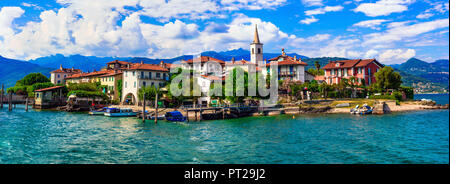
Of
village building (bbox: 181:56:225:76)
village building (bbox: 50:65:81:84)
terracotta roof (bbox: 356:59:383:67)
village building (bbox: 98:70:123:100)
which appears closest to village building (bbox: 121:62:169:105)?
village building (bbox: 98:70:123:100)

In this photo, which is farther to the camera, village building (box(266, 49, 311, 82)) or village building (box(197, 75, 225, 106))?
village building (box(266, 49, 311, 82))

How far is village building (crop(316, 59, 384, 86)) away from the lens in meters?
79.8

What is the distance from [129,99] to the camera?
243 feet

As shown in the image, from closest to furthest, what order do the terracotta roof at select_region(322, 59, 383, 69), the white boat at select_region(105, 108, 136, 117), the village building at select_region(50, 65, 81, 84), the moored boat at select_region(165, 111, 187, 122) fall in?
Result: the moored boat at select_region(165, 111, 187, 122) < the white boat at select_region(105, 108, 136, 117) < the terracotta roof at select_region(322, 59, 383, 69) < the village building at select_region(50, 65, 81, 84)

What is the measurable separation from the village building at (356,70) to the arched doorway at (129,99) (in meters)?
58.9

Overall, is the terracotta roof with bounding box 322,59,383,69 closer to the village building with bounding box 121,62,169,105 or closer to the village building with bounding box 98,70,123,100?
the village building with bounding box 121,62,169,105

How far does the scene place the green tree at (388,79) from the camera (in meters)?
71.1

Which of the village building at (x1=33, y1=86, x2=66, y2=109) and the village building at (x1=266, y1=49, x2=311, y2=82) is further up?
the village building at (x1=266, y1=49, x2=311, y2=82)

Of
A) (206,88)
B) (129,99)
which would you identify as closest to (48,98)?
(129,99)

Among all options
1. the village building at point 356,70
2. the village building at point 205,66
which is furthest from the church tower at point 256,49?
the village building at point 356,70

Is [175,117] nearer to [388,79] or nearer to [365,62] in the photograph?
[388,79]

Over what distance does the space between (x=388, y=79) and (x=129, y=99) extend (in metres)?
70.5

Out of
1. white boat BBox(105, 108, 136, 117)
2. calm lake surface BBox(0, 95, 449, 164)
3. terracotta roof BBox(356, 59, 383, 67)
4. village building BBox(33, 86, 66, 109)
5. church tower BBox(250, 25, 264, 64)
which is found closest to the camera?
calm lake surface BBox(0, 95, 449, 164)
